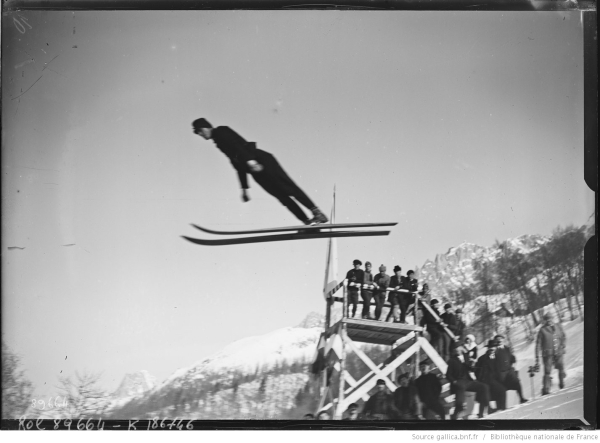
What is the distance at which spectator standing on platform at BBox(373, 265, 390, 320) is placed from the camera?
9.94ft

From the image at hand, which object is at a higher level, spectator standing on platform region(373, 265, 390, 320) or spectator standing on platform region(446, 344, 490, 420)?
spectator standing on platform region(373, 265, 390, 320)

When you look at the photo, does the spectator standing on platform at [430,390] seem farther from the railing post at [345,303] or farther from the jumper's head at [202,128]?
the jumper's head at [202,128]

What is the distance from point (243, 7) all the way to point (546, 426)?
2.79 meters

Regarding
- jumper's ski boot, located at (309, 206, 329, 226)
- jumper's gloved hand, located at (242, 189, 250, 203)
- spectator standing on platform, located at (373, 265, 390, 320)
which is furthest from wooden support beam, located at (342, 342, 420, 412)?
jumper's gloved hand, located at (242, 189, 250, 203)

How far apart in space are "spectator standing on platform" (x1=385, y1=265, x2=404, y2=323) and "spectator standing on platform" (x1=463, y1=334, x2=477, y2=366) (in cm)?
39

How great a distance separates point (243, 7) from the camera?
10.1 feet

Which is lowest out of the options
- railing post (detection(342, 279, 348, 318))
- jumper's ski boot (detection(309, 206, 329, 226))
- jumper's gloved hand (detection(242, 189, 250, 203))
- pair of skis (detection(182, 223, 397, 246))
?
railing post (detection(342, 279, 348, 318))

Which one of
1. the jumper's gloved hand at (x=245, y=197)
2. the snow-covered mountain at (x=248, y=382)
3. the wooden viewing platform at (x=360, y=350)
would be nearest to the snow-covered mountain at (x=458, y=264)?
the snow-covered mountain at (x=248, y=382)

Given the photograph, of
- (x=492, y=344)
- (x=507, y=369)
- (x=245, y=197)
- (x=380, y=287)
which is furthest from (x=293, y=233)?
(x=507, y=369)

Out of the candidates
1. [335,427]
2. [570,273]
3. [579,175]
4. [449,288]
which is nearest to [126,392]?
[335,427]

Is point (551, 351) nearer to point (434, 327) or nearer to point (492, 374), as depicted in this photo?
point (492, 374)

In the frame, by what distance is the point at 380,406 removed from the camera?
9.82ft

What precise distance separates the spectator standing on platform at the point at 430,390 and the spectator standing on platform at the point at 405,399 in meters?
0.04

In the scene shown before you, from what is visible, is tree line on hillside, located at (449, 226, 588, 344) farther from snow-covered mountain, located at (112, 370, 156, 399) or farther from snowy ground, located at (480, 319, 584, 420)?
snow-covered mountain, located at (112, 370, 156, 399)
